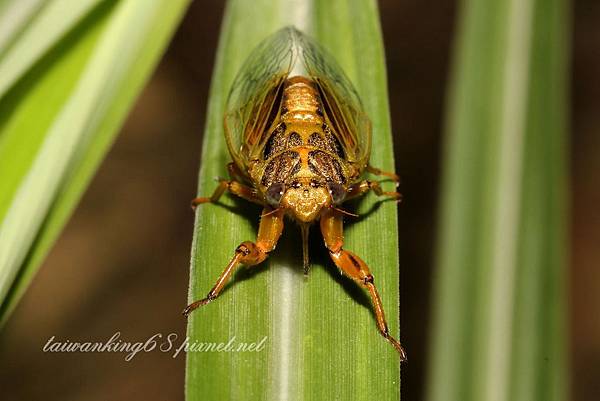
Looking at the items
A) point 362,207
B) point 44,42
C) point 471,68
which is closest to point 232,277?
point 362,207

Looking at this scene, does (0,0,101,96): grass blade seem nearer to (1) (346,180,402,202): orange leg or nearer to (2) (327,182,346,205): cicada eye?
(2) (327,182,346,205): cicada eye

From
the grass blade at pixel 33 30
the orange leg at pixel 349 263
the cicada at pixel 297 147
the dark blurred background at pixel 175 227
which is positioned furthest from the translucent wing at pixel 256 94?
the dark blurred background at pixel 175 227

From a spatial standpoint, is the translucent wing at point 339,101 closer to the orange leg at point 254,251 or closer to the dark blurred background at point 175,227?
the orange leg at point 254,251

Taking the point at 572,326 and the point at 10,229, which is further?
the point at 572,326

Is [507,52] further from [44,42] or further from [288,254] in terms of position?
[44,42]

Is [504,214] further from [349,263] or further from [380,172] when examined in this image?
[349,263]

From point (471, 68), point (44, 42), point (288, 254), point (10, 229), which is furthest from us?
point (471, 68)

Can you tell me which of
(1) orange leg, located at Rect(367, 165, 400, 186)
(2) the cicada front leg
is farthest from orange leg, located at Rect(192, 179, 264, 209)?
(1) orange leg, located at Rect(367, 165, 400, 186)
